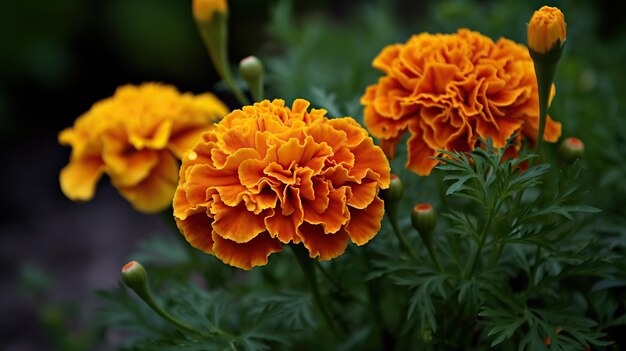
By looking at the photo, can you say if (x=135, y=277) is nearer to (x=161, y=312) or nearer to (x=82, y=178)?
(x=161, y=312)

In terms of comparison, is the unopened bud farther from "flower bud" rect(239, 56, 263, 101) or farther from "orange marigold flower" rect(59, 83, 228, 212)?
"orange marigold flower" rect(59, 83, 228, 212)

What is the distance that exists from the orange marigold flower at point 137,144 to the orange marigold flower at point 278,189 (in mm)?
405

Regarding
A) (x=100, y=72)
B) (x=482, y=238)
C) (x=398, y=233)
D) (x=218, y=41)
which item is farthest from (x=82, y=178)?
(x=100, y=72)

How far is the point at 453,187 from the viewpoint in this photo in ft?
3.15

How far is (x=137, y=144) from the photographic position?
1372mm

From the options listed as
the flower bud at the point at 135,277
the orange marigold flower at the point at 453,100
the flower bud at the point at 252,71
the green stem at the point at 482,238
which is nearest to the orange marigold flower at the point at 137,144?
the flower bud at the point at 252,71

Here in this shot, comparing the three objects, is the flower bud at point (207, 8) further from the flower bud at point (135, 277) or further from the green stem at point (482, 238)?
the green stem at point (482, 238)

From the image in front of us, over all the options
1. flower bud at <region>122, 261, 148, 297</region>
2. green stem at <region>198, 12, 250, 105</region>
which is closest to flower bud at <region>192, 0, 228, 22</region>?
green stem at <region>198, 12, 250, 105</region>

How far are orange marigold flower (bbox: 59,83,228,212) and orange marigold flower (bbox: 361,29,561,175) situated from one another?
17.4 inches

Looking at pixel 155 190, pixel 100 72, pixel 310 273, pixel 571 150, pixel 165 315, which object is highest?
pixel 100 72

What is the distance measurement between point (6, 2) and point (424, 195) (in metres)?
2.68

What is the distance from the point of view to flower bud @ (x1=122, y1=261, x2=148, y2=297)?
1059 millimetres

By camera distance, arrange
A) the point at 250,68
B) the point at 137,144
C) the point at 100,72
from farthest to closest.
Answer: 1. the point at 100,72
2. the point at 137,144
3. the point at 250,68

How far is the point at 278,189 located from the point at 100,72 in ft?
9.29
